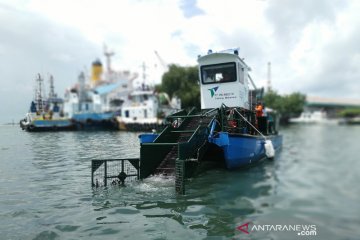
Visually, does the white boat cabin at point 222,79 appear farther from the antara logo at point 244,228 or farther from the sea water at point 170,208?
the antara logo at point 244,228

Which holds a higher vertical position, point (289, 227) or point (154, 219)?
point (289, 227)

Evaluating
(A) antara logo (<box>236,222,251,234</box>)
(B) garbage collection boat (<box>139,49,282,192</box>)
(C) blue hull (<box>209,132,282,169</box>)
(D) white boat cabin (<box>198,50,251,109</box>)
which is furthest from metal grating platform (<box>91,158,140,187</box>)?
(D) white boat cabin (<box>198,50,251,109</box>)

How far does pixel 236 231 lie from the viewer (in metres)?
6.54

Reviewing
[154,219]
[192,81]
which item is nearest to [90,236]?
[154,219]

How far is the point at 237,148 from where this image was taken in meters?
12.8

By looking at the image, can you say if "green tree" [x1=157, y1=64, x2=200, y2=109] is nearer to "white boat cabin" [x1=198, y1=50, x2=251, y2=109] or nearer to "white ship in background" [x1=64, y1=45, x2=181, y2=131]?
"white ship in background" [x1=64, y1=45, x2=181, y2=131]

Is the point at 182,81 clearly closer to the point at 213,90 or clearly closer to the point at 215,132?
the point at 213,90

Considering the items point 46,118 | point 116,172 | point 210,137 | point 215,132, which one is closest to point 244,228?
point 210,137

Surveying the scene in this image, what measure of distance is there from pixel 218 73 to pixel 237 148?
438 cm

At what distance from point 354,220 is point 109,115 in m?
48.6

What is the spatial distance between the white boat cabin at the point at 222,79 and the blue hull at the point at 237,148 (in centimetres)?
238

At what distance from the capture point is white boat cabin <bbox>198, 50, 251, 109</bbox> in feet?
48.7

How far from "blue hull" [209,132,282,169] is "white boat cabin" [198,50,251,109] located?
93.9 inches

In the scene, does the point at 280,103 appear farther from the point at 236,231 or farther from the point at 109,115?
the point at 236,231
